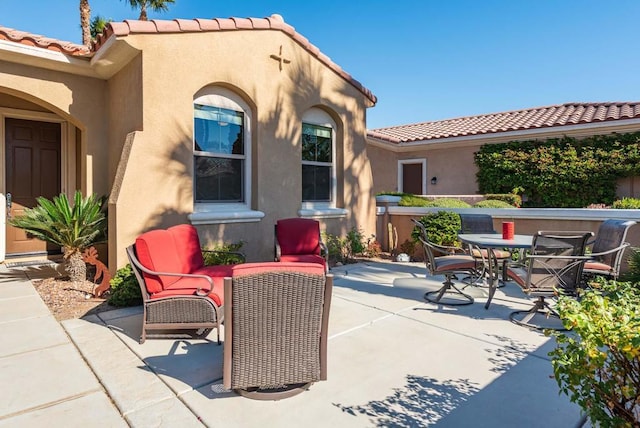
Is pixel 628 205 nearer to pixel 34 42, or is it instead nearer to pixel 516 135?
pixel 516 135

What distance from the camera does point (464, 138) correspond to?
546 inches

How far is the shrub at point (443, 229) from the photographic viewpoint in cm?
909

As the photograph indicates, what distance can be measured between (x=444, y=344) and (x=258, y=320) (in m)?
2.53

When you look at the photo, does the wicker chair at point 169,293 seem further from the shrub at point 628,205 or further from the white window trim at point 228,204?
the shrub at point 628,205

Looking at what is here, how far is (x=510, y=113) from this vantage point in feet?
53.6

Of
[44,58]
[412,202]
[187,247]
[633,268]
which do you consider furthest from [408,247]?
[44,58]

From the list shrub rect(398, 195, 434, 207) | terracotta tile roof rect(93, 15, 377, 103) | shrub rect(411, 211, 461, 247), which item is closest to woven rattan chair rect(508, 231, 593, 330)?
shrub rect(411, 211, 461, 247)

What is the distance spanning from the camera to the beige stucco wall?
20.6 feet

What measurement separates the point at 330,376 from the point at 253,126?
19.4 ft

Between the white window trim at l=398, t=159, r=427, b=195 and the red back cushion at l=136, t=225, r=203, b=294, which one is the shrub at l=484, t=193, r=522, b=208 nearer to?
the white window trim at l=398, t=159, r=427, b=195

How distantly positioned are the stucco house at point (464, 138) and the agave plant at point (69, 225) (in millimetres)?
11354

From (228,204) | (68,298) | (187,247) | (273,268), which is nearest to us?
(273,268)

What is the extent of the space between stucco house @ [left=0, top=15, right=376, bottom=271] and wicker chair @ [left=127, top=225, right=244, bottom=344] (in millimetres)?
1904

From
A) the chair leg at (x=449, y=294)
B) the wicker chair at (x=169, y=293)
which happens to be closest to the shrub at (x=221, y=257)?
the wicker chair at (x=169, y=293)
